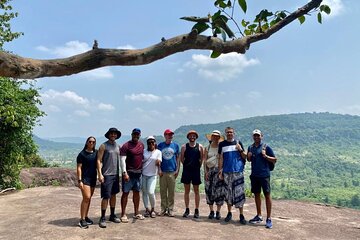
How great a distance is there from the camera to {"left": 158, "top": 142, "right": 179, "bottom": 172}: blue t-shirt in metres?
8.89

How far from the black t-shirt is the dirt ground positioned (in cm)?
117

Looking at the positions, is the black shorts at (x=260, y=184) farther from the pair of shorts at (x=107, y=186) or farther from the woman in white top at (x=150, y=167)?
the pair of shorts at (x=107, y=186)

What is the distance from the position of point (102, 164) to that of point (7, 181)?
346 inches

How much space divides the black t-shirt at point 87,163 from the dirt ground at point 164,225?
1172 millimetres

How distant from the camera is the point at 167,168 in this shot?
8891mm

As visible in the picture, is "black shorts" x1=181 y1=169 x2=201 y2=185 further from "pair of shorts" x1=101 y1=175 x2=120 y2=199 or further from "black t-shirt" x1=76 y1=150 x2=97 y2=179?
"black t-shirt" x1=76 y1=150 x2=97 y2=179

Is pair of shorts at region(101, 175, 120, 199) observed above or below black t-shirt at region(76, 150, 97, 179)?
below

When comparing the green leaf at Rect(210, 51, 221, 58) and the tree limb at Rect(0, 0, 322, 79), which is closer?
the tree limb at Rect(0, 0, 322, 79)

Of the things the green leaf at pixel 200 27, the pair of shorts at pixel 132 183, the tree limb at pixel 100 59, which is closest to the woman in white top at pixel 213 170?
the pair of shorts at pixel 132 183

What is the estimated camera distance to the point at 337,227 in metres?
9.62

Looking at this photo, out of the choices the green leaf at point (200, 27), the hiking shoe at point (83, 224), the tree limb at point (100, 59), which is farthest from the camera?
the hiking shoe at point (83, 224)

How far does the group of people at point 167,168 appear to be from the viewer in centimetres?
808

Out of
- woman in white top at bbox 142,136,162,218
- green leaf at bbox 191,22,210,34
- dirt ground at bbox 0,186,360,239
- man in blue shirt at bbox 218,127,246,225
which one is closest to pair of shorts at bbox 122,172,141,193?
woman in white top at bbox 142,136,162,218

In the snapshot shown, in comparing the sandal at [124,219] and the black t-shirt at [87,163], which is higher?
the black t-shirt at [87,163]
